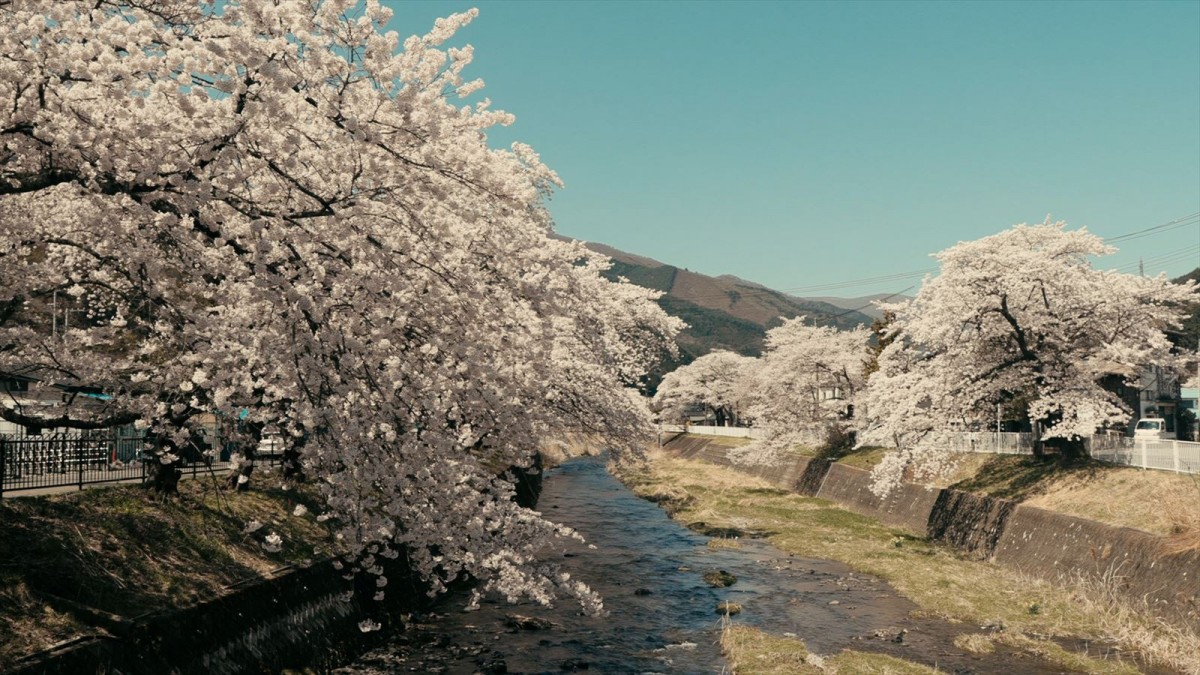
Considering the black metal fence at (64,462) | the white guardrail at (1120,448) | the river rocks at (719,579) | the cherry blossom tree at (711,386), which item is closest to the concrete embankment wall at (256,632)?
the black metal fence at (64,462)

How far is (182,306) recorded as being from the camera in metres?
8.66

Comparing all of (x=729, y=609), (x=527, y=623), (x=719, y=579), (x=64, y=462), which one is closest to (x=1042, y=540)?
(x=719, y=579)

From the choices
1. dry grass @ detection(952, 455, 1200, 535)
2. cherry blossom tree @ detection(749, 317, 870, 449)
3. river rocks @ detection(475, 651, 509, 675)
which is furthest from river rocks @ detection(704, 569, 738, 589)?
cherry blossom tree @ detection(749, 317, 870, 449)

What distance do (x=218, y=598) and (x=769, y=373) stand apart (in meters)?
49.0

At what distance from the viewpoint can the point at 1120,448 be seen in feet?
88.7

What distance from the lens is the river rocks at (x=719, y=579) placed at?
985 inches

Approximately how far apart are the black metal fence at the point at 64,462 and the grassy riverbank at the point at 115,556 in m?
1.20

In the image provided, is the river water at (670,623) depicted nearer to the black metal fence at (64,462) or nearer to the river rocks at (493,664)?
the river rocks at (493,664)

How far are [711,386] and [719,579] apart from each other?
81626 mm

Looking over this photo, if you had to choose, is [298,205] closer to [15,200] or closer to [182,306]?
[182,306]

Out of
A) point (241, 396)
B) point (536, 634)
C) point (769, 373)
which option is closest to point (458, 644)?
point (536, 634)

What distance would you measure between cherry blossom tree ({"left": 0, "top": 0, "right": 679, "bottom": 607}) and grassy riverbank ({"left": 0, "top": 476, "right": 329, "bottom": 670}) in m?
2.76

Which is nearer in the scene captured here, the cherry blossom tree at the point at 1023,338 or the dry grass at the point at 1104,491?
the dry grass at the point at 1104,491

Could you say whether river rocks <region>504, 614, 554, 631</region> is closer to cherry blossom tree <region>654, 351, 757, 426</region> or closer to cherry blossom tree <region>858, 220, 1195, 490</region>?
cherry blossom tree <region>858, 220, 1195, 490</region>
